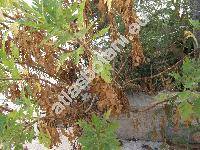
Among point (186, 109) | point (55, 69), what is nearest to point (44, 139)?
point (55, 69)

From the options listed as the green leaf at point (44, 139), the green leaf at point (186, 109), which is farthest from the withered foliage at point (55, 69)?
the green leaf at point (186, 109)

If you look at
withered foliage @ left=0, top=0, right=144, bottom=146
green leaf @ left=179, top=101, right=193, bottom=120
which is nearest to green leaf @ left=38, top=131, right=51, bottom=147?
withered foliage @ left=0, top=0, right=144, bottom=146

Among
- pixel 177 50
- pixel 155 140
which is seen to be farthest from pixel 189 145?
pixel 177 50

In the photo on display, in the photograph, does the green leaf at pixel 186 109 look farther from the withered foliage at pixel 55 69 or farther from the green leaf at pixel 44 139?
the green leaf at pixel 44 139

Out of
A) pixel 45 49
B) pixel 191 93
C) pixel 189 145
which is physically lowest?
pixel 189 145

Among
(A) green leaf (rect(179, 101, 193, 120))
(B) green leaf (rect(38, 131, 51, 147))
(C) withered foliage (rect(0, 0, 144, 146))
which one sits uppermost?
(C) withered foliage (rect(0, 0, 144, 146))

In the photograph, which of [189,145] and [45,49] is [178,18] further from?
[45,49]

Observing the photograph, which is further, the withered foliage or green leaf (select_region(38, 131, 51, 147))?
green leaf (select_region(38, 131, 51, 147))

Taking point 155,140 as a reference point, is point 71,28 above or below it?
above

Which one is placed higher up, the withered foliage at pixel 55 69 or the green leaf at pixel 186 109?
the withered foliage at pixel 55 69

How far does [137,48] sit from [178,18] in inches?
42.2

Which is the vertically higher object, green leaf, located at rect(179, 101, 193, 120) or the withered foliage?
the withered foliage

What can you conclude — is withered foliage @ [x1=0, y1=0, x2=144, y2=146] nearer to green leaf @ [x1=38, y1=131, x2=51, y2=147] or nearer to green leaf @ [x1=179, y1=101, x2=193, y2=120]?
green leaf @ [x1=38, y1=131, x2=51, y2=147]

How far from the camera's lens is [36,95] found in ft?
5.14
